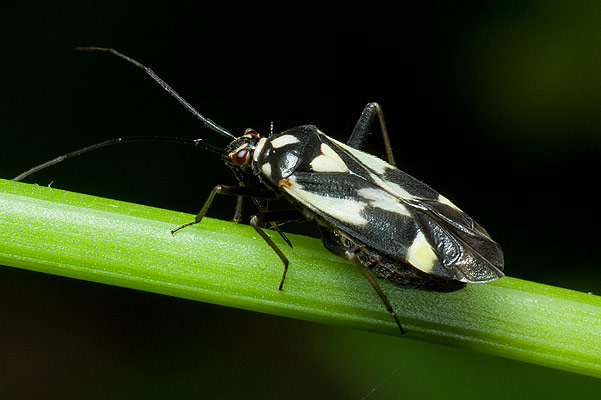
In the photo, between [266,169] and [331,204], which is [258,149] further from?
[331,204]

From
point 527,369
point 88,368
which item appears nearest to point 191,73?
point 88,368

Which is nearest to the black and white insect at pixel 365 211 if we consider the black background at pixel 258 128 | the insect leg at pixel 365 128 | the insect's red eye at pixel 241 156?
the insect's red eye at pixel 241 156

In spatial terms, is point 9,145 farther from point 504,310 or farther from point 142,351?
point 504,310

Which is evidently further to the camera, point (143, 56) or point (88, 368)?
point (143, 56)

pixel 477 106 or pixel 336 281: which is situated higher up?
pixel 477 106

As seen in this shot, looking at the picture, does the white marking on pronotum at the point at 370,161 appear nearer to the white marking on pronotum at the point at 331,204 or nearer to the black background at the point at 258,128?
the white marking on pronotum at the point at 331,204

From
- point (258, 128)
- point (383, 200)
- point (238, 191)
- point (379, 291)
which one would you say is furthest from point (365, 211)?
point (258, 128)
